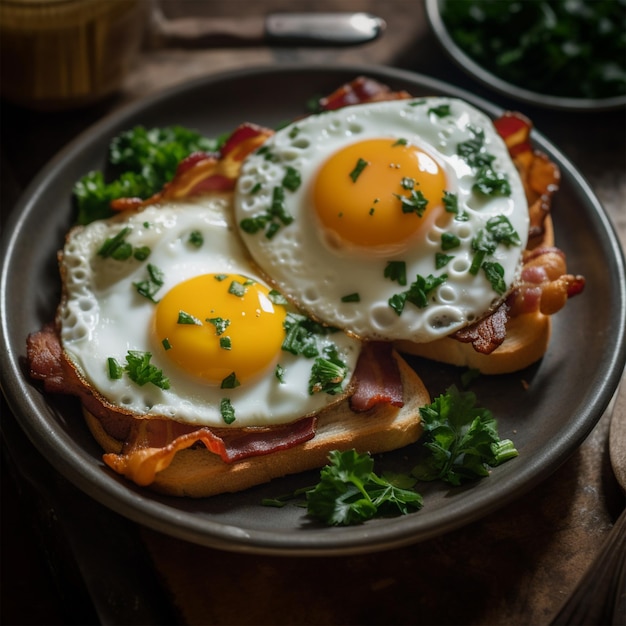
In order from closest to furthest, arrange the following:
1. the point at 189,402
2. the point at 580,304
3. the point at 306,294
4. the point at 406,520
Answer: the point at 406,520 → the point at 189,402 → the point at 306,294 → the point at 580,304

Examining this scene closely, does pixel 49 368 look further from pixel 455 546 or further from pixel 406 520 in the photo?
pixel 455 546

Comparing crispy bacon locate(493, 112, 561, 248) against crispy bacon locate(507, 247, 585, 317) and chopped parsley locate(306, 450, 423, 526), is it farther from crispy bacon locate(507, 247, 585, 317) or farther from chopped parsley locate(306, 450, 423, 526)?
chopped parsley locate(306, 450, 423, 526)

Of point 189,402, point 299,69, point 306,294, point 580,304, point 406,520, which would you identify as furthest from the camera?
point 299,69

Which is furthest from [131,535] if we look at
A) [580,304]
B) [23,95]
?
[23,95]

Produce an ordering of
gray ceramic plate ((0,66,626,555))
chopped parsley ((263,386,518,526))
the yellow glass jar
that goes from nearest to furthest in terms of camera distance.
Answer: gray ceramic plate ((0,66,626,555)), chopped parsley ((263,386,518,526)), the yellow glass jar

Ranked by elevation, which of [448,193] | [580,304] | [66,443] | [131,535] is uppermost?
[448,193]

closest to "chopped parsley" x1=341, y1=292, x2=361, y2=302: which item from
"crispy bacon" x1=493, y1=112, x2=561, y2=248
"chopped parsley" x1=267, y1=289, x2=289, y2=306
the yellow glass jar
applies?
"chopped parsley" x1=267, y1=289, x2=289, y2=306

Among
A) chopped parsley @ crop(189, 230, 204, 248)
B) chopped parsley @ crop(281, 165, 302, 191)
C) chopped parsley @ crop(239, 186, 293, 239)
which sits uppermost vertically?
chopped parsley @ crop(281, 165, 302, 191)
